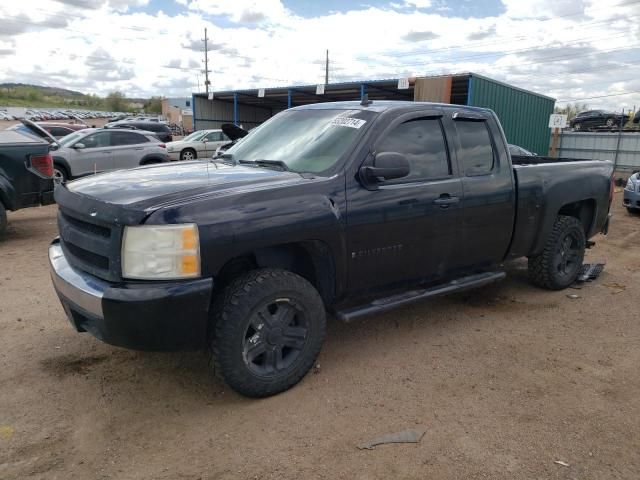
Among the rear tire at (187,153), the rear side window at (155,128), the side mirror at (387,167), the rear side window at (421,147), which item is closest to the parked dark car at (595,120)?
the rear tire at (187,153)

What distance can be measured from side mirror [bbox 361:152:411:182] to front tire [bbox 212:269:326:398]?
878 mm

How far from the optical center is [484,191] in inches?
175

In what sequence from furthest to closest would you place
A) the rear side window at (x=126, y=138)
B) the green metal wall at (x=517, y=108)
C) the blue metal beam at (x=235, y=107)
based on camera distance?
1. the blue metal beam at (x=235, y=107)
2. the green metal wall at (x=517, y=108)
3. the rear side window at (x=126, y=138)

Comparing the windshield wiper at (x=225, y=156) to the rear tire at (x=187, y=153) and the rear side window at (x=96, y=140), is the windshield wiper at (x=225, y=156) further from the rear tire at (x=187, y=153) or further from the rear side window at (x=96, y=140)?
the rear tire at (x=187, y=153)

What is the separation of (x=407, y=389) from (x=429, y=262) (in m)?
1.08

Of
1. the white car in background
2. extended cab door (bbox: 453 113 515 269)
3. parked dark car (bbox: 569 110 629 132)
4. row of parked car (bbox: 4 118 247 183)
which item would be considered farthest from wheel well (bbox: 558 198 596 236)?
parked dark car (bbox: 569 110 629 132)

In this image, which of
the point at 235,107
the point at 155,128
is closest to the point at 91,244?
the point at 235,107

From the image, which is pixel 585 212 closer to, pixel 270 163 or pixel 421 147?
pixel 421 147

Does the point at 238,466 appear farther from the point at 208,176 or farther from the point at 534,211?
the point at 534,211

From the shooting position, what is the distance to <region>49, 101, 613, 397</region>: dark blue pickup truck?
288cm

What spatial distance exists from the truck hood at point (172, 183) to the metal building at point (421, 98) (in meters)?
15.9

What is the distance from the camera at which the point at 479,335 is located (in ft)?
14.8

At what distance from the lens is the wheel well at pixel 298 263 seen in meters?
3.39

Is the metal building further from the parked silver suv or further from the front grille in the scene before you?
the front grille
